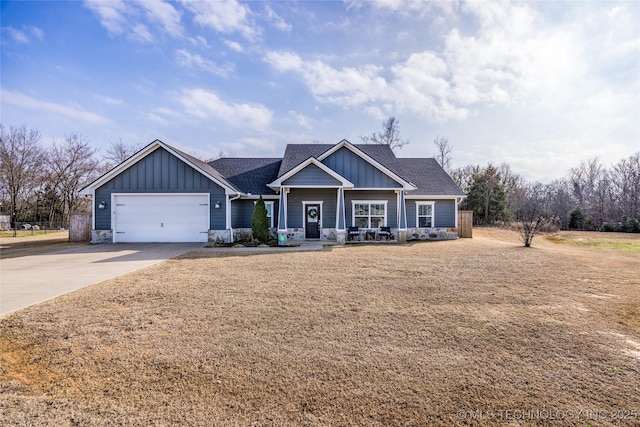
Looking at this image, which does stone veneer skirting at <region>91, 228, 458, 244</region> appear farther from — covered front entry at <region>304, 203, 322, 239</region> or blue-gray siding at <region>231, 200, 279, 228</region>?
blue-gray siding at <region>231, 200, 279, 228</region>

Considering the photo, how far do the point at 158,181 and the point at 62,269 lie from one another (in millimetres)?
7329

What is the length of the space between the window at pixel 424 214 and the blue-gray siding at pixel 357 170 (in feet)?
9.99

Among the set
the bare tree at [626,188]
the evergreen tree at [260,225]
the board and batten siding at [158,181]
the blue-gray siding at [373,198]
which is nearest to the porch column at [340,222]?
the blue-gray siding at [373,198]

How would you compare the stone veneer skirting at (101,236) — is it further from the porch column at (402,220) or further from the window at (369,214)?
the porch column at (402,220)

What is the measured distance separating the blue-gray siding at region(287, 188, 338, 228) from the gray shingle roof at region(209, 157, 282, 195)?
164 cm

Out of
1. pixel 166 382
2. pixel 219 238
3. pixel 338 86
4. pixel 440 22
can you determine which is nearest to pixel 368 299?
pixel 166 382

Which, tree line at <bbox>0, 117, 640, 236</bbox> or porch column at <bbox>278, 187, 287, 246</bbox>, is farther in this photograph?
tree line at <bbox>0, 117, 640, 236</bbox>

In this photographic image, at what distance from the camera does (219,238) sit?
49.5 feet

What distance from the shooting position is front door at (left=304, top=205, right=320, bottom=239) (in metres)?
17.0

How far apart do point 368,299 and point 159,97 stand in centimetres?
1812

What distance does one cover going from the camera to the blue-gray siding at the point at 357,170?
1667 cm

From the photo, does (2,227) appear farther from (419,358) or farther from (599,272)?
(599,272)

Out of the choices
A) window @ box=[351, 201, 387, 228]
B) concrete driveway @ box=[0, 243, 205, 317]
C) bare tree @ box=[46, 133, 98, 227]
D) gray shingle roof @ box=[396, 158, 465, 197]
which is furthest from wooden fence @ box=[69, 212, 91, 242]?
bare tree @ box=[46, 133, 98, 227]

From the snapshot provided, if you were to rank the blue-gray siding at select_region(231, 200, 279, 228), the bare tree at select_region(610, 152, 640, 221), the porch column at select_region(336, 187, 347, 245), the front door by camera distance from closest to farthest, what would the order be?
the porch column at select_region(336, 187, 347, 245)
the front door
the blue-gray siding at select_region(231, 200, 279, 228)
the bare tree at select_region(610, 152, 640, 221)
